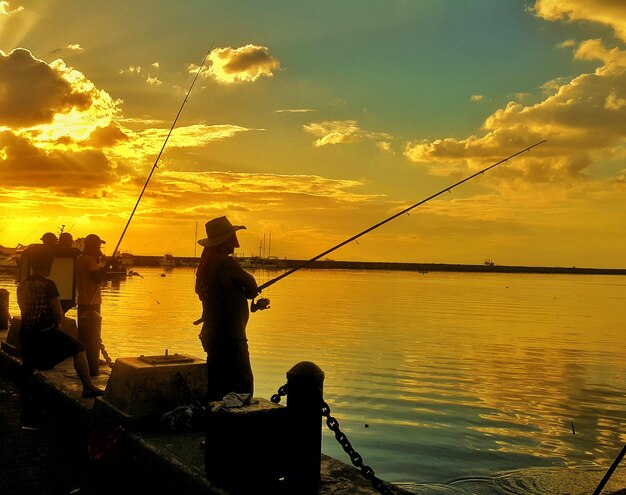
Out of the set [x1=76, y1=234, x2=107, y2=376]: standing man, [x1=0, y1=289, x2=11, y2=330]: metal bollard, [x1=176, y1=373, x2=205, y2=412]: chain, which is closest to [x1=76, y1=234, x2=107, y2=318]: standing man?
[x1=76, y1=234, x2=107, y2=376]: standing man

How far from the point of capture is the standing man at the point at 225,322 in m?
5.68

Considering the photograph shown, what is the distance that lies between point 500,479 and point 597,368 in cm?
1461

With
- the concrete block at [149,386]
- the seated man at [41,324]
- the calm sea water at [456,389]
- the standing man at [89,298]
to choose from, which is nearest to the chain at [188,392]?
the concrete block at [149,386]

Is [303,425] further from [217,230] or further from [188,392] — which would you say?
[217,230]

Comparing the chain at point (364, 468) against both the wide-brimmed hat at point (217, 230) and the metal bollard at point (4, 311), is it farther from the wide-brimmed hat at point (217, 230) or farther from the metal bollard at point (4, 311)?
the metal bollard at point (4, 311)

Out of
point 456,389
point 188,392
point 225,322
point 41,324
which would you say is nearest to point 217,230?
point 225,322

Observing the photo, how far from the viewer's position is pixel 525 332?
118ft

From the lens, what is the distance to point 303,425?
14.8 ft

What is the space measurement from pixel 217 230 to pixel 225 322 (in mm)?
837

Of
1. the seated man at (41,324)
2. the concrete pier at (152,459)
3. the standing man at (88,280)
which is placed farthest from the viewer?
the standing man at (88,280)

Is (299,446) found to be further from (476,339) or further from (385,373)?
(476,339)

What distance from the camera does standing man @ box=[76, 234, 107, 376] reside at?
8.29m

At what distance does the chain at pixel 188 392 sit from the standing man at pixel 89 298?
Result: 2.82 metres

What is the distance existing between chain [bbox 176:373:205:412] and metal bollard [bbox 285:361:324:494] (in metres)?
1.19
